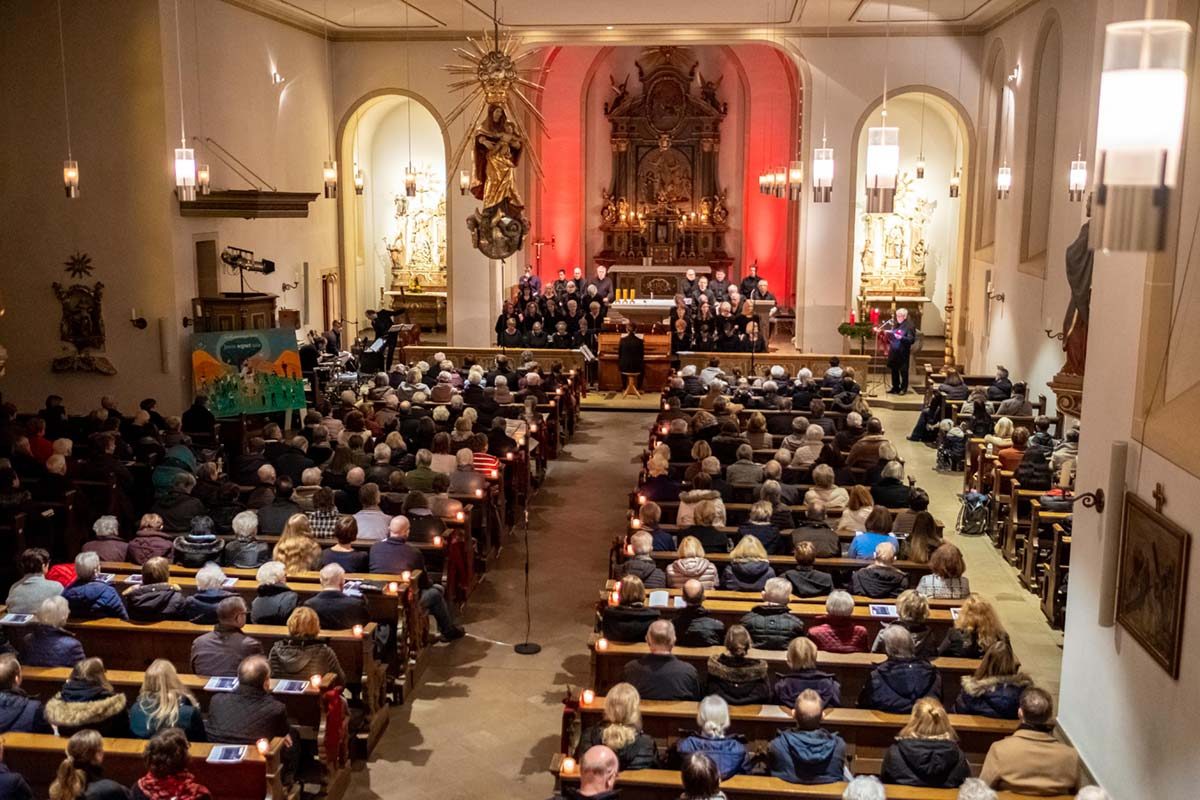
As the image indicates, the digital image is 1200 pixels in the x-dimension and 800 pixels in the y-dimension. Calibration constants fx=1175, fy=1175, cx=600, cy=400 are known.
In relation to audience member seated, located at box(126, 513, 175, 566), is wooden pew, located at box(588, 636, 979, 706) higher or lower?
lower

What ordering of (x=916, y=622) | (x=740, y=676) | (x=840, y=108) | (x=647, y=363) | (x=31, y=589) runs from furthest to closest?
(x=840, y=108), (x=647, y=363), (x=31, y=589), (x=916, y=622), (x=740, y=676)

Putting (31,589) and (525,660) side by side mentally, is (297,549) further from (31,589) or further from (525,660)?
(525,660)

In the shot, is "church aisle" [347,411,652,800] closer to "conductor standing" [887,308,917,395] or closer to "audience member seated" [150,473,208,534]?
"audience member seated" [150,473,208,534]

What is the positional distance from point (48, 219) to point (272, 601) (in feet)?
34.8

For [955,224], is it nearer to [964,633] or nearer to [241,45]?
[241,45]

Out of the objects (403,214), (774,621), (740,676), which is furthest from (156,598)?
(403,214)

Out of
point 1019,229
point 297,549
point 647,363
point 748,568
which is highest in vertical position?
point 1019,229

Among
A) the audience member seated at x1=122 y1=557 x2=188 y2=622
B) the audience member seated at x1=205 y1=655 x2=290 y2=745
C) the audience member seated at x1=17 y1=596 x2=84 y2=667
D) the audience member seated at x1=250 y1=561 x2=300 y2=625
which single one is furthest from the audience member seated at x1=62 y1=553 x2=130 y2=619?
the audience member seated at x1=205 y1=655 x2=290 y2=745

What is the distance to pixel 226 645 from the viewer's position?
24.0 ft

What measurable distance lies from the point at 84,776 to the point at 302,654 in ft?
6.47

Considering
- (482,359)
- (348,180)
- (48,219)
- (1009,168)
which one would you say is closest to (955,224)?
(1009,168)

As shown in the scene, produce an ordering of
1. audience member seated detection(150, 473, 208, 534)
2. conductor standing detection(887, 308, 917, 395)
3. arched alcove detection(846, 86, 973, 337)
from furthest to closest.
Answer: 1. arched alcove detection(846, 86, 973, 337)
2. conductor standing detection(887, 308, 917, 395)
3. audience member seated detection(150, 473, 208, 534)

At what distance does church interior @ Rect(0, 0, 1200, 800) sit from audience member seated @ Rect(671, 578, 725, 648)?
0.10ft

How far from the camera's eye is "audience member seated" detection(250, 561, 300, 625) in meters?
8.17
